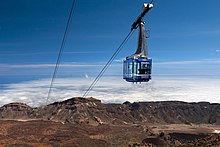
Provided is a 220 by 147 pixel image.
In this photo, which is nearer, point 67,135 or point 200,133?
point 67,135

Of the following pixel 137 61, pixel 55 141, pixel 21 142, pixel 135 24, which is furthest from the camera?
pixel 55 141

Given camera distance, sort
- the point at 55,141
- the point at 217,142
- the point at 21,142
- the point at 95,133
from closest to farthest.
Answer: the point at 217,142, the point at 21,142, the point at 55,141, the point at 95,133

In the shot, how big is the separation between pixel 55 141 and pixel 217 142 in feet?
308

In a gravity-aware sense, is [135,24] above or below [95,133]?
above

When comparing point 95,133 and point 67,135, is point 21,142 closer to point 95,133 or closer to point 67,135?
point 67,135

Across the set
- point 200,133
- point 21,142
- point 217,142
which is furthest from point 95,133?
point 217,142

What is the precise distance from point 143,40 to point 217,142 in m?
41.0

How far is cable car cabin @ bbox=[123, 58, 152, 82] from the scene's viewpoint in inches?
984

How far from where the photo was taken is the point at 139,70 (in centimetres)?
2533

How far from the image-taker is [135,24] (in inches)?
909

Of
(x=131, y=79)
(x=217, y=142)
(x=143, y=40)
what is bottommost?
(x=217, y=142)

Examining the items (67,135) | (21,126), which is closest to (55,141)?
(67,135)

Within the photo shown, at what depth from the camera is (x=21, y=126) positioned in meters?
172

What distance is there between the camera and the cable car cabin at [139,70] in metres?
25.0
